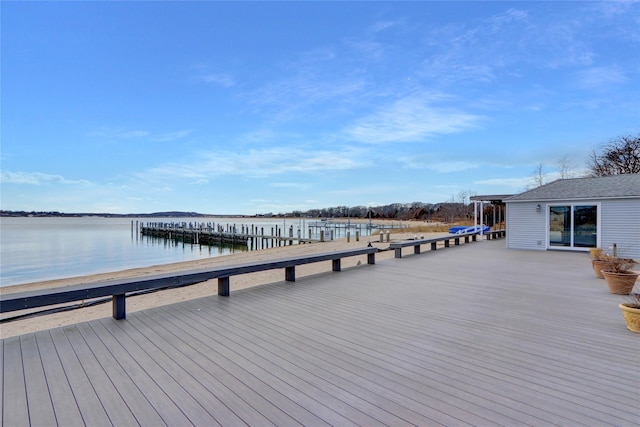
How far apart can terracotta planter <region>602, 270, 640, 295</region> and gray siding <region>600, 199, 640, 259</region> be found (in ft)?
20.7

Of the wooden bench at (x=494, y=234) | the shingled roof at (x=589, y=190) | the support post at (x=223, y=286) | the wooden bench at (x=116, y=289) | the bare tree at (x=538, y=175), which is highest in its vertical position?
the bare tree at (x=538, y=175)

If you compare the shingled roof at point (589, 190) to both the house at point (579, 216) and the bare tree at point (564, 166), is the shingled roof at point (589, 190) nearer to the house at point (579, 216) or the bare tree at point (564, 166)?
the house at point (579, 216)

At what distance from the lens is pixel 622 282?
465 cm

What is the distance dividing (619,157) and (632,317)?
28.8m

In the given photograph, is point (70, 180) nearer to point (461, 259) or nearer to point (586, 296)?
point (461, 259)

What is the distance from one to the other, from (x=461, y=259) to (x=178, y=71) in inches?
503

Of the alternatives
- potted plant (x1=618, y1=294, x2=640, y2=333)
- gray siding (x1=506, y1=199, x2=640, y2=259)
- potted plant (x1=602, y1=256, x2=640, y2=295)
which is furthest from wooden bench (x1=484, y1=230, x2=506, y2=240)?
potted plant (x1=618, y1=294, x2=640, y2=333)

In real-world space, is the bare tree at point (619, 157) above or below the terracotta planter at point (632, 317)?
above

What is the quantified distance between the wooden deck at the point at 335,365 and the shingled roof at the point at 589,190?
7487mm

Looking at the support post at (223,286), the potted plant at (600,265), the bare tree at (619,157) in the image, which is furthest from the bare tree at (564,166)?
the support post at (223,286)

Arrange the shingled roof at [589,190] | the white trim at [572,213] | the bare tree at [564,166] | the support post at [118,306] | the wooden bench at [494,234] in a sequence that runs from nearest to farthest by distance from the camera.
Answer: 1. the support post at [118,306]
2. the shingled roof at [589,190]
3. the white trim at [572,213]
4. the wooden bench at [494,234]
5. the bare tree at [564,166]

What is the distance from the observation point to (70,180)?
92.6ft

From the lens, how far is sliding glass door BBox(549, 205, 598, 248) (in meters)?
10.2

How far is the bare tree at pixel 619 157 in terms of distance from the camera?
22625mm
